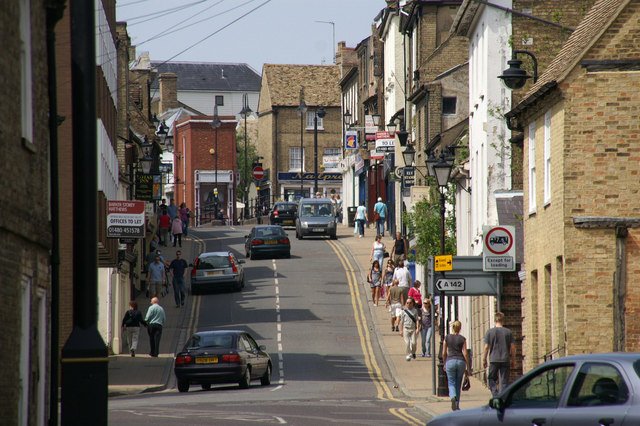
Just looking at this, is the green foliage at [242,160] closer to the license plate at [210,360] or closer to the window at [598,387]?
the license plate at [210,360]

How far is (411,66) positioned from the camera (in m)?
64.0

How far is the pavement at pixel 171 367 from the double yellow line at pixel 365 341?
0.32m

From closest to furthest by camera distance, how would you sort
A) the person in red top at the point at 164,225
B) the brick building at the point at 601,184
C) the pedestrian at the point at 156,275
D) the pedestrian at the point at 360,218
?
the brick building at the point at 601,184 → the pedestrian at the point at 156,275 → the person in red top at the point at 164,225 → the pedestrian at the point at 360,218

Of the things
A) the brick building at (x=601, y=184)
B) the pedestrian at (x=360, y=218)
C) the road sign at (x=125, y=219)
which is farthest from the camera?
the pedestrian at (x=360, y=218)

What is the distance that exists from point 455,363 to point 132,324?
14185 mm

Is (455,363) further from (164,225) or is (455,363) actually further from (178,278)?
(164,225)

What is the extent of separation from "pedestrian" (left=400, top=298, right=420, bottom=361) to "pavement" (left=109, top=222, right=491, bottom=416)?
32 centimetres

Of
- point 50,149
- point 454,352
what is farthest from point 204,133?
point 50,149

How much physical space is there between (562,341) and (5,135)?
41.2ft

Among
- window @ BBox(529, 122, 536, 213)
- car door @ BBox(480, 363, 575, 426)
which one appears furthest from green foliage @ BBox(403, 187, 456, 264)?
car door @ BBox(480, 363, 575, 426)

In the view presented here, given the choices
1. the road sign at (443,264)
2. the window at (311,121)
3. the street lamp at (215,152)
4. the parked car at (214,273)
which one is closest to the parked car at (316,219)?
the parked car at (214,273)

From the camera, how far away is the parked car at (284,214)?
76812 millimetres

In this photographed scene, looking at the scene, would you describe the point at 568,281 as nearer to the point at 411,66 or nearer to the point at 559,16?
the point at 559,16

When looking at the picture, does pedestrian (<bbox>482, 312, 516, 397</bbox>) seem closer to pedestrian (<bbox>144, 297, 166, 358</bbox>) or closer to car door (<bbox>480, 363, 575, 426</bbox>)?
car door (<bbox>480, 363, 575, 426</bbox>)
